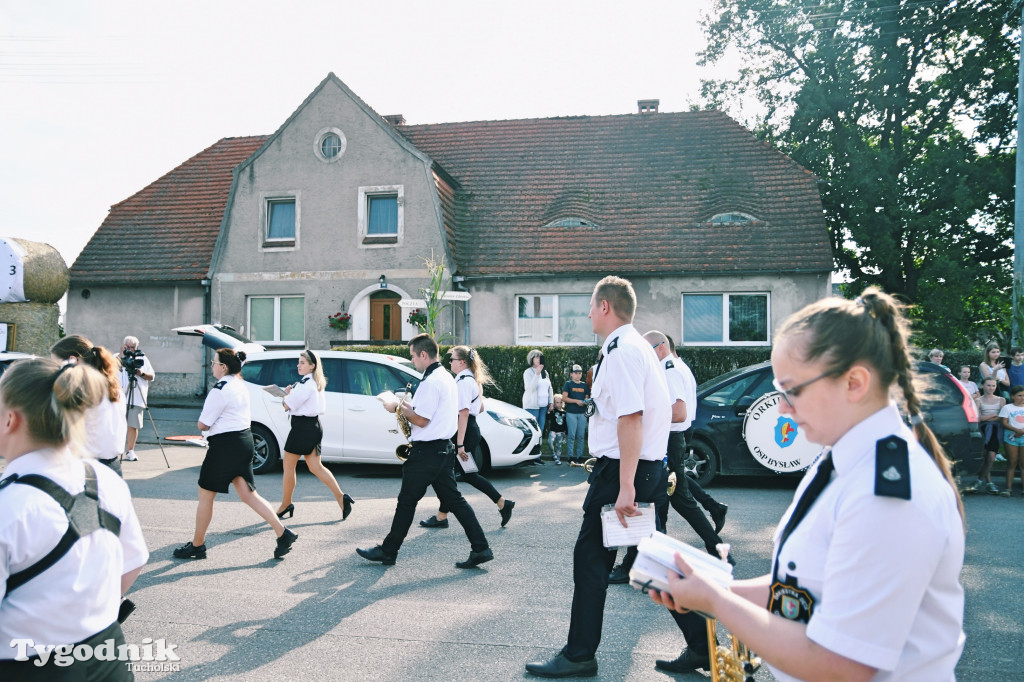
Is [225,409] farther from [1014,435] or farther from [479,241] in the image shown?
[479,241]

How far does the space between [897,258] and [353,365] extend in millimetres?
18549

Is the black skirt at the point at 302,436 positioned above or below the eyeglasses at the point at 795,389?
below

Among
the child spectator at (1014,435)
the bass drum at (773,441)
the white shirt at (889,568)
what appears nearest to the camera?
the white shirt at (889,568)

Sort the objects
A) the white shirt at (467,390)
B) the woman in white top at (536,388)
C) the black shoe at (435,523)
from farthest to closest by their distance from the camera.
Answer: the woman in white top at (536,388) → the white shirt at (467,390) → the black shoe at (435,523)

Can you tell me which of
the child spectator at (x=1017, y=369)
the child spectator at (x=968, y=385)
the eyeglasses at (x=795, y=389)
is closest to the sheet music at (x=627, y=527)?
the eyeglasses at (x=795, y=389)

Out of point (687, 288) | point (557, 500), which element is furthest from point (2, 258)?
point (687, 288)

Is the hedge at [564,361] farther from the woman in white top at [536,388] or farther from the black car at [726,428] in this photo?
the black car at [726,428]

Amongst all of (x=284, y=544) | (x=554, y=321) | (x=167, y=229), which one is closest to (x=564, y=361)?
(x=554, y=321)

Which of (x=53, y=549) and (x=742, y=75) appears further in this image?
(x=742, y=75)

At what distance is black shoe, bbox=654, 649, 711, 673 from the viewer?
412cm

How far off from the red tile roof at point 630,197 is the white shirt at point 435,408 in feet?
44.1

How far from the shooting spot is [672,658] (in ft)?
14.2

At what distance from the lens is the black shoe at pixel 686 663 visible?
13.5 feet

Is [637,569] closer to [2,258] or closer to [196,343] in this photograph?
[2,258]
